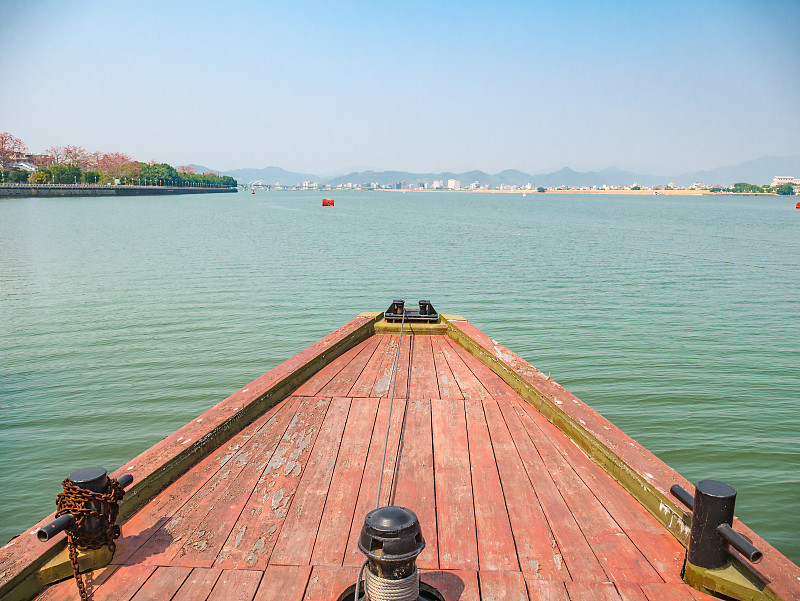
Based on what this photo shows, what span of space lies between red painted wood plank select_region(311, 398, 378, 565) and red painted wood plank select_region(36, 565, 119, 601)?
3.81 feet

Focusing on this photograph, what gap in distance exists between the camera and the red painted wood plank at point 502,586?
10.1 ft

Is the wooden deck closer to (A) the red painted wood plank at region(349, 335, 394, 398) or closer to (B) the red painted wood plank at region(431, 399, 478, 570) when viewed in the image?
(B) the red painted wood plank at region(431, 399, 478, 570)

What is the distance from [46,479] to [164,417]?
6.96ft

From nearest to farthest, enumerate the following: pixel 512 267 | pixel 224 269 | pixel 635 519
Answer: pixel 635 519
pixel 224 269
pixel 512 267

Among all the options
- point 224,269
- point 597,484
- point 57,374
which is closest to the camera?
point 597,484

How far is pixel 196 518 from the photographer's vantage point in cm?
378

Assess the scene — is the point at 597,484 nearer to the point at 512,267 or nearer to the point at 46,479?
the point at 46,479

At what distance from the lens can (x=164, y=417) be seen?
932 centimetres

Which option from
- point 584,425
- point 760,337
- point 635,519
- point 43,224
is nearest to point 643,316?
point 760,337

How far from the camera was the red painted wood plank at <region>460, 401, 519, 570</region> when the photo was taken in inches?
135

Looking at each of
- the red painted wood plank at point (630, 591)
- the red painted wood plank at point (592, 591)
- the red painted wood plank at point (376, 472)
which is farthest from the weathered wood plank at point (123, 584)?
the red painted wood plank at point (630, 591)

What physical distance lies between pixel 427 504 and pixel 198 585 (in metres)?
1.58

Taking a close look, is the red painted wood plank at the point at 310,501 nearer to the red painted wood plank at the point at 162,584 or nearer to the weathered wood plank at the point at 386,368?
the red painted wood plank at the point at 162,584

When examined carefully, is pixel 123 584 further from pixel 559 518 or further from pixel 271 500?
pixel 559 518
